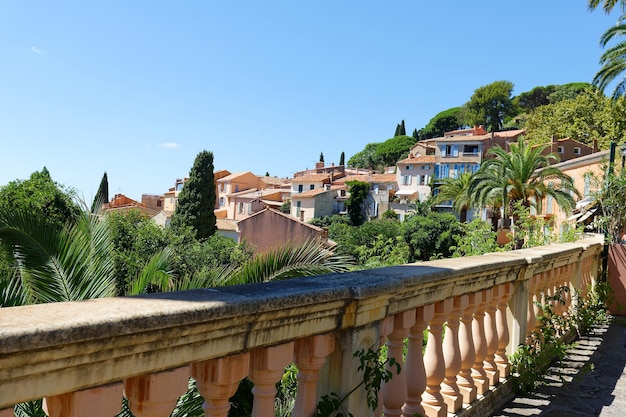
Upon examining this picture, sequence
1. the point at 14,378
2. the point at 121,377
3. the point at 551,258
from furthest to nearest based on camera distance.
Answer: the point at 551,258, the point at 121,377, the point at 14,378

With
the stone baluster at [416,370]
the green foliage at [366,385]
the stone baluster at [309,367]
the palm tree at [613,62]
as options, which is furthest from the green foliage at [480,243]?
the palm tree at [613,62]

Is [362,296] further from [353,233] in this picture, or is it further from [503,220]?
[353,233]

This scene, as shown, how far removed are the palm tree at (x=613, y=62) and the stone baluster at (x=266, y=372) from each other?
24016 mm

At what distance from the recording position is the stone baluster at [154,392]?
1.42 metres

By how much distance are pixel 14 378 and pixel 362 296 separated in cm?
122

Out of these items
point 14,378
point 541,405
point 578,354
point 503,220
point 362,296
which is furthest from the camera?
point 503,220

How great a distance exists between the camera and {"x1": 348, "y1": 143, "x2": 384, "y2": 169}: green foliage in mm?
97438

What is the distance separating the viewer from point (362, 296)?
204cm

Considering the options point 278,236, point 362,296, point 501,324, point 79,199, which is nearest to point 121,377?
point 362,296

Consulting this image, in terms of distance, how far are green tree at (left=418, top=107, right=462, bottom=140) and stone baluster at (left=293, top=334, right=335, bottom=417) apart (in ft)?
327

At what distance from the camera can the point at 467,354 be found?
329cm

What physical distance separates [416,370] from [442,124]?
336 feet

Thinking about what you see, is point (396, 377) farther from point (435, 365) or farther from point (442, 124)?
point (442, 124)

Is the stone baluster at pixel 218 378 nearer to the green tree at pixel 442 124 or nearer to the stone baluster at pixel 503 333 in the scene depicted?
the stone baluster at pixel 503 333
